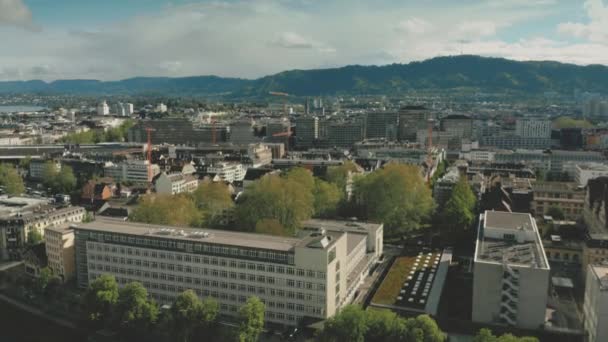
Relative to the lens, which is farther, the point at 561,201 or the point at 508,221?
the point at 561,201

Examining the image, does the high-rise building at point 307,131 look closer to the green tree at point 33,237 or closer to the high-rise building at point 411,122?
the high-rise building at point 411,122

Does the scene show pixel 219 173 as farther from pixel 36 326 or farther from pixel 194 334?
pixel 194 334

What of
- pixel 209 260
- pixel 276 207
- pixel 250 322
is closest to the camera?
pixel 250 322

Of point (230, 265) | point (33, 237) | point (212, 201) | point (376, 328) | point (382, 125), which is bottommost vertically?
point (376, 328)

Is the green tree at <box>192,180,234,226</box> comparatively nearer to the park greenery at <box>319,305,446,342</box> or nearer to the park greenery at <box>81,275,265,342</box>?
the park greenery at <box>81,275,265,342</box>

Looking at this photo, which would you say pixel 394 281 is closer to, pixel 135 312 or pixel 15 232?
pixel 135 312

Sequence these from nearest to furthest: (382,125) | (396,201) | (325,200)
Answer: (396,201) → (325,200) → (382,125)

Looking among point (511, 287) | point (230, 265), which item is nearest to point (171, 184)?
point (230, 265)
